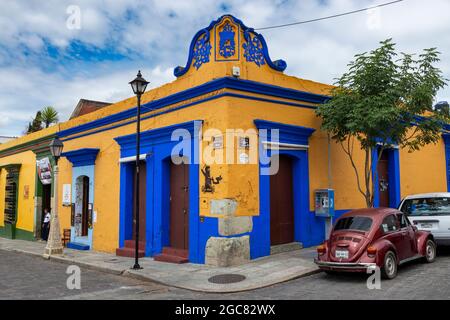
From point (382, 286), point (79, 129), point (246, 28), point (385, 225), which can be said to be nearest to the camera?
point (382, 286)

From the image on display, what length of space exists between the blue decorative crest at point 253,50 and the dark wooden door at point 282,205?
2.78 m

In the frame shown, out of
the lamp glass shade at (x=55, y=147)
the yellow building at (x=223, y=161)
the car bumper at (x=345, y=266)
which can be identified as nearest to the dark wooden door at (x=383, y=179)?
the yellow building at (x=223, y=161)

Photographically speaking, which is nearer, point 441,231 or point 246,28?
point 441,231

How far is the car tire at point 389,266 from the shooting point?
315 inches

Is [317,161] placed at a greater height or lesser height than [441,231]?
greater

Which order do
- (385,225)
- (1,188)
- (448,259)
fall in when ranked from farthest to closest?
(1,188) → (448,259) → (385,225)

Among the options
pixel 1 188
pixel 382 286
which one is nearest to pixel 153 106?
pixel 382 286

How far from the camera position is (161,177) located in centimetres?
1205

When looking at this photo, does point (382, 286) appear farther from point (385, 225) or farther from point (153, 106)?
point (153, 106)

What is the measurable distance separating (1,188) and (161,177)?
16.7m

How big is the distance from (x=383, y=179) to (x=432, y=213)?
474cm

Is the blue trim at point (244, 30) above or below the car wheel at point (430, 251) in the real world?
above

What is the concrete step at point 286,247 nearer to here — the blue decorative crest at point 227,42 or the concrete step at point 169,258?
the concrete step at point 169,258

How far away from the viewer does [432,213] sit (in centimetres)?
1071
